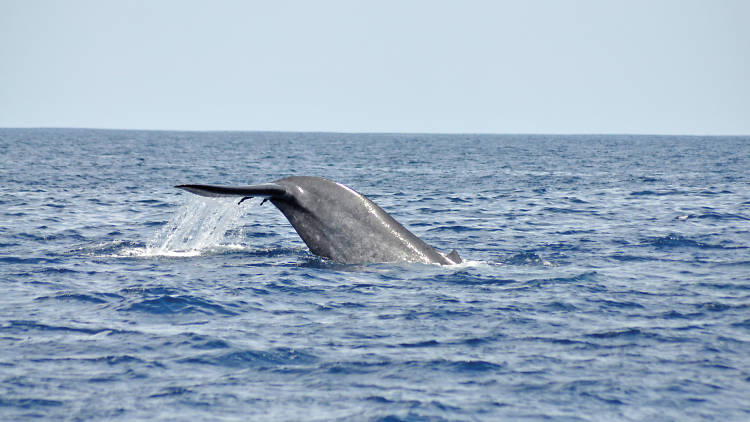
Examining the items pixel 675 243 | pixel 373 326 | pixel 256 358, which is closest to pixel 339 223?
pixel 373 326

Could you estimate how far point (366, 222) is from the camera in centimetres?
1320

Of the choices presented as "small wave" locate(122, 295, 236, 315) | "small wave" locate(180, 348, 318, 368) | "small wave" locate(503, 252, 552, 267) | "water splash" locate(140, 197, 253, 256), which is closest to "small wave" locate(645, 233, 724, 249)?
"small wave" locate(503, 252, 552, 267)

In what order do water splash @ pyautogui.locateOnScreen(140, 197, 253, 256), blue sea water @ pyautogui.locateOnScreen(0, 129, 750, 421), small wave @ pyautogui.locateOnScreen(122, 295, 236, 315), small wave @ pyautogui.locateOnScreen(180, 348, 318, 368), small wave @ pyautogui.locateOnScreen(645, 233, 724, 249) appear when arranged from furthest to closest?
1. small wave @ pyautogui.locateOnScreen(645, 233, 724, 249)
2. water splash @ pyautogui.locateOnScreen(140, 197, 253, 256)
3. small wave @ pyautogui.locateOnScreen(122, 295, 236, 315)
4. small wave @ pyautogui.locateOnScreen(180, 348, 318, 368)
5. blue sea water @ pyautogui.locateOnScreen(0, 129, 750, 421)

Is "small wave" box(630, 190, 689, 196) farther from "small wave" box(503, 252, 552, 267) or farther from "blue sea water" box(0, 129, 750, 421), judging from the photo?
"small wave" box(503, 252, 552, 267)

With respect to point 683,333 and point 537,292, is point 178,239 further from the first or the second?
point 683,333

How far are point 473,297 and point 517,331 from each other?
6.12 ft

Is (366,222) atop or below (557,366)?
atop

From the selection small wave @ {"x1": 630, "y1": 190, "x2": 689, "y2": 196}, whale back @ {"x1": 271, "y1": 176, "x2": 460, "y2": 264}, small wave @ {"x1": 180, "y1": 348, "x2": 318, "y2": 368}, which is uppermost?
whale back @ {"x1": 271, "y1": 176, "x2": 460, "y2": 264}

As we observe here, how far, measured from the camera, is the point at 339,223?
13.0 meters

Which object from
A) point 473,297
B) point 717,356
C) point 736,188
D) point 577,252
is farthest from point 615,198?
point 717,356

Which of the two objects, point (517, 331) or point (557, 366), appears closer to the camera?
point (557, 366)

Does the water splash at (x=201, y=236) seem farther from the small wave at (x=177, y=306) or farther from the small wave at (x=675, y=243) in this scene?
the small wave at (x=675, y=243)

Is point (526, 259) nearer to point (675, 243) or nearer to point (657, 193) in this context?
point (675, 243)

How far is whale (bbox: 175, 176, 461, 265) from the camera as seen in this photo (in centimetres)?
1293
